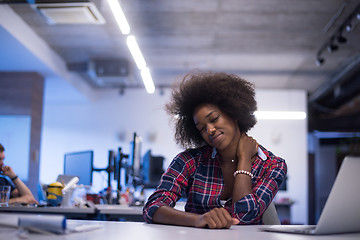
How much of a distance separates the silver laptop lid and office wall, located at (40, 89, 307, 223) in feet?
25.2

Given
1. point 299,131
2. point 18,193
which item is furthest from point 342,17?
point 18,193

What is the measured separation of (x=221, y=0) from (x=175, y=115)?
126 inches

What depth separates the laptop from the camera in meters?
1.14

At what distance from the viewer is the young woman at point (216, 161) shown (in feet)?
5.59

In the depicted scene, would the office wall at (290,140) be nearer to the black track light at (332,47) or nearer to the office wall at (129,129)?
the office wall at (129,129)

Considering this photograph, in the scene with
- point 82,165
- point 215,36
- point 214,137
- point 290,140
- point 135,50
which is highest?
point 215,36

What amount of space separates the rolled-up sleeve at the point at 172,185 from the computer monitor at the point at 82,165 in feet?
5.99

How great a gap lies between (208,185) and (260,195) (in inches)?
10.0

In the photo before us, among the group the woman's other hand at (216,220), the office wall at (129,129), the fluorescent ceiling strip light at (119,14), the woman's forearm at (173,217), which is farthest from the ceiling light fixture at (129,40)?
the woman's other hand at (216,220)

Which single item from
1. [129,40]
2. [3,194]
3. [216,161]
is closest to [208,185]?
[216,161]

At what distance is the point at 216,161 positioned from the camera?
6.48 ft

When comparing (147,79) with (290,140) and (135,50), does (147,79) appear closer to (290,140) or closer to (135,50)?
(135,50)

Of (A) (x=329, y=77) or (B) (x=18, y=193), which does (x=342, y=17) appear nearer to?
(A) (x=329, y=77)

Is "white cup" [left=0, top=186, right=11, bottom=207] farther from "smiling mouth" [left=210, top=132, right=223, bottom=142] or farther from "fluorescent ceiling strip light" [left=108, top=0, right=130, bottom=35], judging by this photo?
"fluorescent ceiling strip light" [left=108, top=0, right=130, bottom=35]
